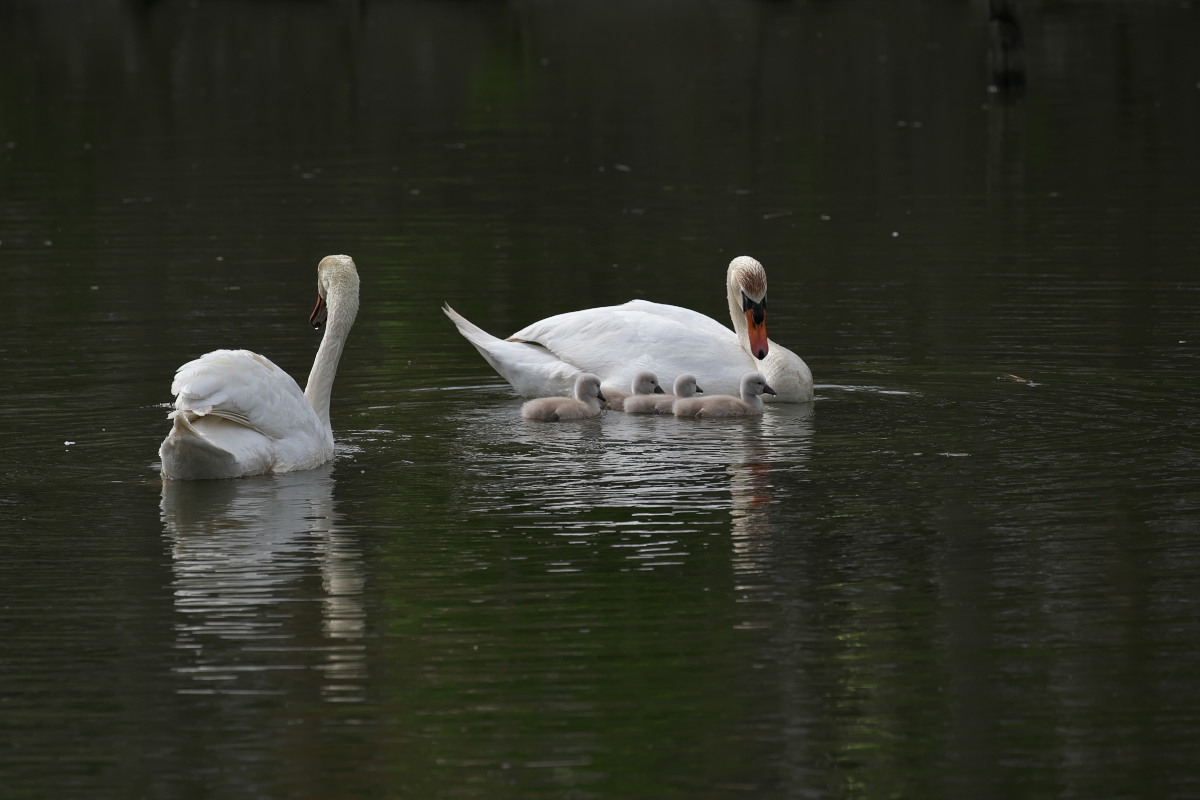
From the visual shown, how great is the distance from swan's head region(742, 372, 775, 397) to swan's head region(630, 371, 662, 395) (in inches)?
23.8

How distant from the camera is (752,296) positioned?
1447 centimetres

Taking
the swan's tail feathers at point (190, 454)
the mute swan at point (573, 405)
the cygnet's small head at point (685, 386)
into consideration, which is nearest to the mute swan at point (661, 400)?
the cygnet's small head at point (685, 386)

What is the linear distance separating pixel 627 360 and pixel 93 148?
19573mm

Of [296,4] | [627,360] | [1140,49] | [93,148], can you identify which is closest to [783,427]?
[627,360]

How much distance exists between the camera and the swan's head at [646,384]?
13836 millimetres

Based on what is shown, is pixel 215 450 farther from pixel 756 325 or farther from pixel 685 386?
pixel 756 325

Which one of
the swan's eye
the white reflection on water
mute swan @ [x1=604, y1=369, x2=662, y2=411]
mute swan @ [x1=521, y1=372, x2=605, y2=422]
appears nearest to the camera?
the white reflection on water

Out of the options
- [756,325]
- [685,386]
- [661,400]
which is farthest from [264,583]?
[756,325]

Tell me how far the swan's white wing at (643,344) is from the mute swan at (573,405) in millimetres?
502

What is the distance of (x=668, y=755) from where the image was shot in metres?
6.97

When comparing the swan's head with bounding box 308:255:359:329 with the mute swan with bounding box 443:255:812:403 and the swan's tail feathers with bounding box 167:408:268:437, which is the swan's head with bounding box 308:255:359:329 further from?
the mute swan with bounding box 443:255:812:403

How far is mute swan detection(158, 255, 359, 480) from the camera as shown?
10.9m

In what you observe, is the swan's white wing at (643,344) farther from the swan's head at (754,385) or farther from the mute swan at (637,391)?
the swan's head at (754,385)

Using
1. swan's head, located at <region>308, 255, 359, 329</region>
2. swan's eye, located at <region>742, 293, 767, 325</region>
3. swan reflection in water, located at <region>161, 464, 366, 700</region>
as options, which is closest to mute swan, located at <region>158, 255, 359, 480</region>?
swan reflection in water, located at <region>161, 464, 366, 700</region>
